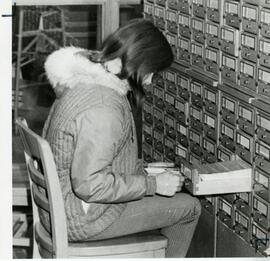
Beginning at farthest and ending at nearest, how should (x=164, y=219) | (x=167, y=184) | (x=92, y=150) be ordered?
(x=164, y=219), (x=167, y=184), (x=92, y=150)

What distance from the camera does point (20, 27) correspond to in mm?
6348

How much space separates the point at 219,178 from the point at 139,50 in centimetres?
63

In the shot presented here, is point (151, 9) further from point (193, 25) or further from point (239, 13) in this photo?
point (239, 13)

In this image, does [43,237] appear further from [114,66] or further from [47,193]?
[114,66]

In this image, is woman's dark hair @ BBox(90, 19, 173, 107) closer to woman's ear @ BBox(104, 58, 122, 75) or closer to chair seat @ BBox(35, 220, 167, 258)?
woman's ear @ BBox(104, 58, 122, 75)

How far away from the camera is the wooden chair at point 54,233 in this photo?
8.08 ft

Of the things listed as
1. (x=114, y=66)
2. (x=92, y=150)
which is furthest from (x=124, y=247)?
(x=114, y=66)

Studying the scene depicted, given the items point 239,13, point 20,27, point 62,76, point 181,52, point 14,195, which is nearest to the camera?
point 62,76

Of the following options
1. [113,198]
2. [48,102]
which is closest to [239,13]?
[113,198]

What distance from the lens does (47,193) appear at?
8.38ft

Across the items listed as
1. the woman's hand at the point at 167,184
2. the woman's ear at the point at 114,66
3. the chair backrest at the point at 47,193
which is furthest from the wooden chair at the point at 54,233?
the woman's ear at the point at 114,66

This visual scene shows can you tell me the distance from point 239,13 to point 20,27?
363 centimetres

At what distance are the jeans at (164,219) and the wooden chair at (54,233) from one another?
0.14 ft

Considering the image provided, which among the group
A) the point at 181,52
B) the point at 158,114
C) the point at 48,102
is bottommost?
the point at 48,102
